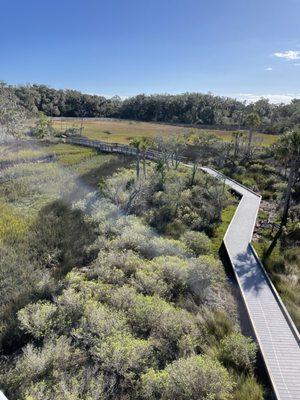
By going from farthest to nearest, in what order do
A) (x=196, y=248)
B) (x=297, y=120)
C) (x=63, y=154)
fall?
(x=297, y=120) → (x=63, y=154) → (x=196, y=248)

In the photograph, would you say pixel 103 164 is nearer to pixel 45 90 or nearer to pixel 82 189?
pixel 82 189

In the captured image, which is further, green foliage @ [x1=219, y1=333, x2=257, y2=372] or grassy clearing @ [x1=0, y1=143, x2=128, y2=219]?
grassy clearing @ [x1=0, y1=143, x2=128, y2=219]

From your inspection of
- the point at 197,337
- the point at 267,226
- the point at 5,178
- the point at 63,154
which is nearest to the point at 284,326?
the point at 197,337

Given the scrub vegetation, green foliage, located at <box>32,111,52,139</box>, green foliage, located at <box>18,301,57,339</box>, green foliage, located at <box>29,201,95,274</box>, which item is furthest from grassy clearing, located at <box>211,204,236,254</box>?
green foliage, located at <box>32,111,52,139</box>

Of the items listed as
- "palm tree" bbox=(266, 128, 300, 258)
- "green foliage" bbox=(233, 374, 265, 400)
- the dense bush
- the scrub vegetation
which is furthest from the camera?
"palm tree" bbox=(266, 128, 300, 258)

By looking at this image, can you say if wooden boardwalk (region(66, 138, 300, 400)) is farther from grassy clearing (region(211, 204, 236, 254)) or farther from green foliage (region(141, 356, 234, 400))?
green foliage (region(141, 356, 234, 400))

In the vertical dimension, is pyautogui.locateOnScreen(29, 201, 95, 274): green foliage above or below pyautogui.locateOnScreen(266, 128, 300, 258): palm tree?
below

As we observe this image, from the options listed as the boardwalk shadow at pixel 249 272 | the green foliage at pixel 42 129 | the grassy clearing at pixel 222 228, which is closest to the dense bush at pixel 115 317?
the boardwalk shadow at pixel 249 272
